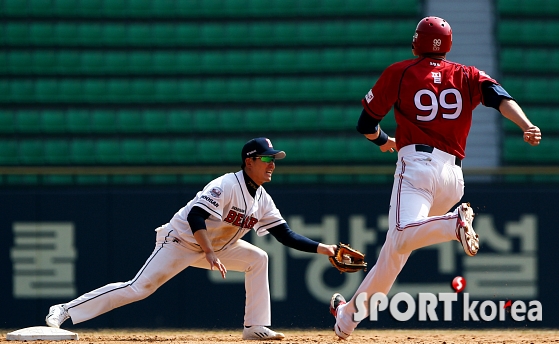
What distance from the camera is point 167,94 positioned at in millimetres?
9922

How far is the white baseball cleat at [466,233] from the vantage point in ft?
15.1

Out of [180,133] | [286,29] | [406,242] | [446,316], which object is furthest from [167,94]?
[406,242]

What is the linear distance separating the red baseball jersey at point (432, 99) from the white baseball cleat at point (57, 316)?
97.8 inches

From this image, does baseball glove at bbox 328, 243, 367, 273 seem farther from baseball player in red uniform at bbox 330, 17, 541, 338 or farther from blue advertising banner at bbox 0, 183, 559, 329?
blue advertising banner at bbox 0, 183, 559, 329

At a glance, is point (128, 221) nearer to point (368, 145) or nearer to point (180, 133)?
point (180, 133)

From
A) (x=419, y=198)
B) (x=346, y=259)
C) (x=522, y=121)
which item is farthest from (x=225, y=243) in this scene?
(x=522, y=121)

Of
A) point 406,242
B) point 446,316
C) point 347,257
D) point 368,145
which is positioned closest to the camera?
point 406,242

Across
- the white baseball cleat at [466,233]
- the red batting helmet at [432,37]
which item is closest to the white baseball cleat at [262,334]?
the white baseball cleat at [466,233]

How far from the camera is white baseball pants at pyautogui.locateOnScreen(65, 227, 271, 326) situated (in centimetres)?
603

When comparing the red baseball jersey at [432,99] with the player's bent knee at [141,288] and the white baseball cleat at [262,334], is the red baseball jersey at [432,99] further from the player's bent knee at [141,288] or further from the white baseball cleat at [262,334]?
the player's bent knee at [141,288]

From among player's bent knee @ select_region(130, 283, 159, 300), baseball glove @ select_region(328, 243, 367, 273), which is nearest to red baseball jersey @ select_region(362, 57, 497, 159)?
baseball glove @ select_region(328, 243, 367, 273)

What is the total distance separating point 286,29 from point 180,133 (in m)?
1.61

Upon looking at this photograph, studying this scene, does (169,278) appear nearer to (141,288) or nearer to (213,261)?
(141,288)

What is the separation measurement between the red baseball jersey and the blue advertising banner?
9.80ft
